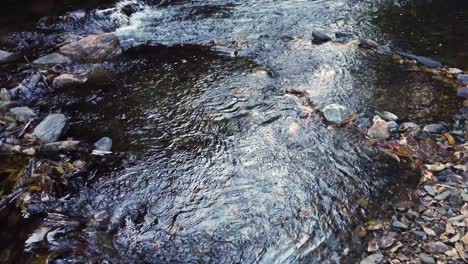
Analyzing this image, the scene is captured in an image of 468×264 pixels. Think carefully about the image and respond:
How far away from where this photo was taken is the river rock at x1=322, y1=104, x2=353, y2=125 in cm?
452

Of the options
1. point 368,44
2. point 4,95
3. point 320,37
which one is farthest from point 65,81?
point 368,44

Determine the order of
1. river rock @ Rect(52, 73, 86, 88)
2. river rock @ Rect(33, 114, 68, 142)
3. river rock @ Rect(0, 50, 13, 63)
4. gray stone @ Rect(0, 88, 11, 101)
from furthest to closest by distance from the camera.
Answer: river rock @ Rect(0, 50, 13, 63) → river rock @ Rect(52, 73, 86, 88) → gray stone @ Rect(0, 88, 11, 101) → river rock @ Rect(33, 114, 68, 142)

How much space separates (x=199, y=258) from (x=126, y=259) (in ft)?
1.88

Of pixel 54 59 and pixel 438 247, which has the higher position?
pixel 54 59

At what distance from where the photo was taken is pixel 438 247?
296cm

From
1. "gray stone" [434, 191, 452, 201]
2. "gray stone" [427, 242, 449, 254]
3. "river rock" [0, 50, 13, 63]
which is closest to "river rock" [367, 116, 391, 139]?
"gray stone" [434, 191, 452, 201]

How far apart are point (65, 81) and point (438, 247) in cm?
503

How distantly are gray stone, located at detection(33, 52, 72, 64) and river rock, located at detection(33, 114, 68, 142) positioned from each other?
5.46 feet

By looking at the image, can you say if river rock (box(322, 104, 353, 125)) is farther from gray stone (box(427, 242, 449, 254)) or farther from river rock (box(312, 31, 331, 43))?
river rock (box(312, 31, 331, 43))

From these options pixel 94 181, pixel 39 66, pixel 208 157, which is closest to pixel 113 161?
pixel 94 181

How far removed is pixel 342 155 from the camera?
405 centimetres

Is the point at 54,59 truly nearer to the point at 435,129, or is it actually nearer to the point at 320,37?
the point at 320,37

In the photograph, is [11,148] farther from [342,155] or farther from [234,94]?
[342,155]

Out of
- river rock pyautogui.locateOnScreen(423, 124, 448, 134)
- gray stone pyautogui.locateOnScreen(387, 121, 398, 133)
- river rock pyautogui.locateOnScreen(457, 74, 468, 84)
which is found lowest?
river rock pyautogui.locateOnScreen(423, 124, 448, 134)
